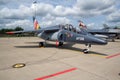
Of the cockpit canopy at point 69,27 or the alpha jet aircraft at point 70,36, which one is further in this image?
the cockpit canopy at point 69,27

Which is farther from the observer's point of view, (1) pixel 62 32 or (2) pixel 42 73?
(1) pixel 62 32

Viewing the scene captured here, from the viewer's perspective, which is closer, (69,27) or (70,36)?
(70,36)

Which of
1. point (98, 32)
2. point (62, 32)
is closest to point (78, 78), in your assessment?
point (62, 32)

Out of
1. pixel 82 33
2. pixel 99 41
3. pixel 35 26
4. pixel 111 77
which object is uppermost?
pixel 35 26

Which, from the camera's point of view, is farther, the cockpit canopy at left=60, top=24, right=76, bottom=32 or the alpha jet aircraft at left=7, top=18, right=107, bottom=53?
the cockpit canopy at left=60, top=24, right=76, bottom=32

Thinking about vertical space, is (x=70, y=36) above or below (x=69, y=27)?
below

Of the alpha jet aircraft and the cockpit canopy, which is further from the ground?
the cockpit canopy

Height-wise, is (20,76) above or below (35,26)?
below

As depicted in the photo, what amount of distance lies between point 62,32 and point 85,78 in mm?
7791

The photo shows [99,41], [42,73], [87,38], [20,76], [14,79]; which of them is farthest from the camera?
[87,38]

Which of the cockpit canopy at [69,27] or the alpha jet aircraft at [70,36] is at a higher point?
the cockpit canopy at [69,27]

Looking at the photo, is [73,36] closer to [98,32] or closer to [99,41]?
[99,41]

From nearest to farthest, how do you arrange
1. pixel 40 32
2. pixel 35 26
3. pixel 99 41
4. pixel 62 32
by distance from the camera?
pixel 99 41 → pixel 62 32 → pixel 40 32 → pixel 35 26

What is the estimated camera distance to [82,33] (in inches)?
384
